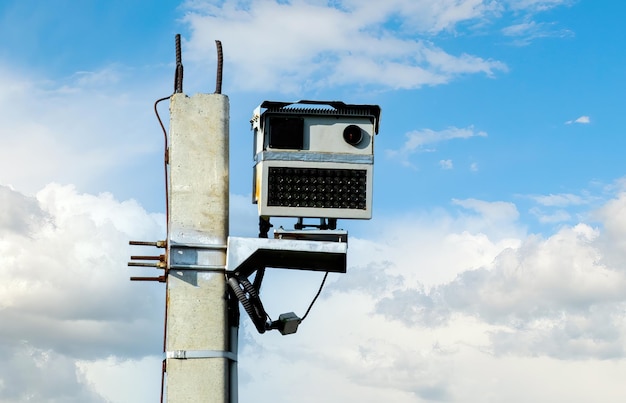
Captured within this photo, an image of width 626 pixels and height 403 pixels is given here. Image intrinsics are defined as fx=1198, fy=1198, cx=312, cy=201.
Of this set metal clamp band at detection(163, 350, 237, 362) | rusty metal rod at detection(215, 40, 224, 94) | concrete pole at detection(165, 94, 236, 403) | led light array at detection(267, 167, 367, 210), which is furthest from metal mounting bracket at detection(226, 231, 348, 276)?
rusty metal rod at detection(215, 40, 224, 94)

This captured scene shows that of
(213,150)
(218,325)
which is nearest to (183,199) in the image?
(213,150)

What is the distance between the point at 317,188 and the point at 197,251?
1774 millimetres

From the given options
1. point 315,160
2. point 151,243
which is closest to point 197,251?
point 151,243

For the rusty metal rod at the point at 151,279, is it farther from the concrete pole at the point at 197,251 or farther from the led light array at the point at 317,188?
the led light array at the point at 317,188

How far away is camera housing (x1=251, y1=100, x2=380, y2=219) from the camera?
618 inches

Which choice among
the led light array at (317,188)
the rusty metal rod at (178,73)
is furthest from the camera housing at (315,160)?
the rusty metal rod at (178,73)

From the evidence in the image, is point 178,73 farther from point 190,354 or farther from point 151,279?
point 190,354

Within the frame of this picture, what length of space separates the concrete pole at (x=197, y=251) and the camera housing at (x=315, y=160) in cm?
58

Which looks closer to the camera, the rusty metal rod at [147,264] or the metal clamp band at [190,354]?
the metal clamp band at [190,354]

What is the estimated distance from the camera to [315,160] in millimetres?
15773

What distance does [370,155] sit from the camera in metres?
15.9

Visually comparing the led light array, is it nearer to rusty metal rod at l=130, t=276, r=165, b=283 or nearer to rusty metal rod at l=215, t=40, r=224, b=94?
rusty metal rod at l=215, t=40, r=224, b=94

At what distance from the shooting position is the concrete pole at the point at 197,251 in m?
15.2

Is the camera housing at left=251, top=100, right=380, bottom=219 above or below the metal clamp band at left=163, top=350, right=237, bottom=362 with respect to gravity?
above
